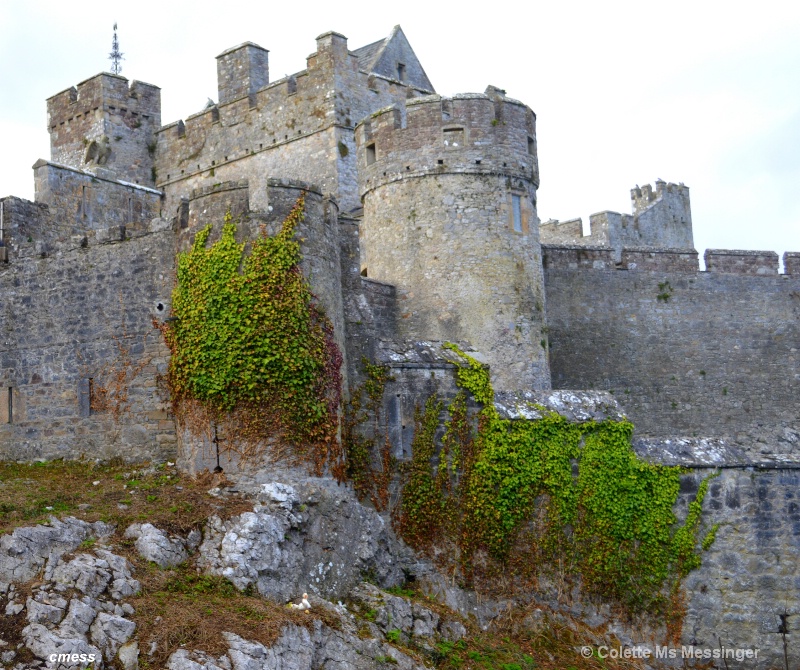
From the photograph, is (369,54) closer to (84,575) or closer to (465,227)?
(465,227)

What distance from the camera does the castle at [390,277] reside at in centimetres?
1745

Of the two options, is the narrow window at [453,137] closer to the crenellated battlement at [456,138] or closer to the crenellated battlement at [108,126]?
the crenellated battlement at [456,138]

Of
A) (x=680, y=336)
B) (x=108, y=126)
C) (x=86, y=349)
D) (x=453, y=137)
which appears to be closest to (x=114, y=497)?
(x=86, y=349)

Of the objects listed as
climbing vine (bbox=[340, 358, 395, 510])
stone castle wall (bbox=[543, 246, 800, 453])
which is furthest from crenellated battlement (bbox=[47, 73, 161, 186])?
climbing vine (bbox=[340, 358, 395, 510])

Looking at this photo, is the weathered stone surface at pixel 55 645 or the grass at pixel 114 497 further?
the grass at pixel 114 497

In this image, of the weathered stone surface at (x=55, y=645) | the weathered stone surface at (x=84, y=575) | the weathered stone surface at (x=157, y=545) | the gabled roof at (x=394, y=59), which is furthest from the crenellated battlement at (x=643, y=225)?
the weathered stone surface at (x=55, y=645)

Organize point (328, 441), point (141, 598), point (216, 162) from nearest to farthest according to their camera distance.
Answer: point (141, 598) < point (328, 441) < point (216, 162)

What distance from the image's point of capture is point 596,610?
671 inches

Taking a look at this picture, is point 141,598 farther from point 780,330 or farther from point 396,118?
point 780,330

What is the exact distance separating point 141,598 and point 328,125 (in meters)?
17.1

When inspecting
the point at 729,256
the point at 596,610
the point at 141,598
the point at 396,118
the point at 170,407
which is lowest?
the point at 596,610

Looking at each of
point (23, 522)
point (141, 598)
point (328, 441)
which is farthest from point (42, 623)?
point (328, 441)

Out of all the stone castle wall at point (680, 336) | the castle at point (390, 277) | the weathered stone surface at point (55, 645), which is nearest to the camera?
the weathered stone surface at point (55, 645)

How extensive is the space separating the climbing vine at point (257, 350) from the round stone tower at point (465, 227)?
4.61 m
